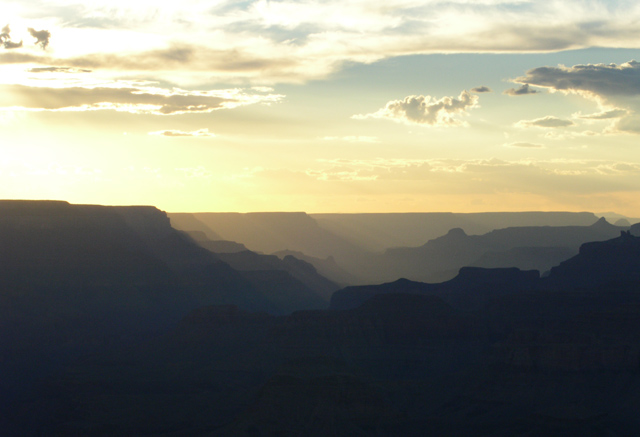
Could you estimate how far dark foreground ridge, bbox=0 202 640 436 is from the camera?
4473 inches

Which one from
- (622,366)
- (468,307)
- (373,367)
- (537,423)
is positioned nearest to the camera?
(537,423)

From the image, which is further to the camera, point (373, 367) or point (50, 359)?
point (50, 359)

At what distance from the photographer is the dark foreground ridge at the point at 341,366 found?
114 m

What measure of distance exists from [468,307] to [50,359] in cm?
8283

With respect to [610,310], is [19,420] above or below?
below

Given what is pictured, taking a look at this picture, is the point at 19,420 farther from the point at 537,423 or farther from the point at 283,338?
the point at 537,423

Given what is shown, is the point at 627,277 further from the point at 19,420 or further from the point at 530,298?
the point at 19,420

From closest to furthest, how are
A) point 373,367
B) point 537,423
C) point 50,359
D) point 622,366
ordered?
point 537,423 < point 622,366 < point 373,367 < point 50,359

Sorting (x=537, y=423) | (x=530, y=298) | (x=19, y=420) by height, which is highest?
(x=530, y=298)

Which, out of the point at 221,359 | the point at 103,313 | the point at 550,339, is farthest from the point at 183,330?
the point at 550,339

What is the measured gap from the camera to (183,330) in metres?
175

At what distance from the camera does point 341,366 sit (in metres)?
125

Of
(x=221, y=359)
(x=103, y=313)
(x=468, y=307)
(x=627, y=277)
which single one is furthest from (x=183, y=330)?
(x=627, y=277)

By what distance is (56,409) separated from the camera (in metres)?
135
